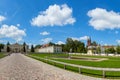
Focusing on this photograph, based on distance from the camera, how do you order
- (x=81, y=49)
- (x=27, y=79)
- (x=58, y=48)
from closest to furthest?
(x=27, y=79) < (x=81, y=49) < (x=58, y=48)

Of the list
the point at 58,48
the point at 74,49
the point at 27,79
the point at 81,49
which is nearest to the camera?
the point at 27,79

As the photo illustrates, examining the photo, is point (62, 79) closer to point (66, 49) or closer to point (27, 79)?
point (27, 79)

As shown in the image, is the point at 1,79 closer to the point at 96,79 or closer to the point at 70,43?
the point at 96,79

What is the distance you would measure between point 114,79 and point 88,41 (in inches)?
6461

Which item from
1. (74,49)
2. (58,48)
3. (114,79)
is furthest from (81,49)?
(114,79)

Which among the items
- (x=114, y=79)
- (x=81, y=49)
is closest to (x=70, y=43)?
(x=81, y=49)

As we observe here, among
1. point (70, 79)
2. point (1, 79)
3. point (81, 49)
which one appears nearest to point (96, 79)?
point (70, 79)

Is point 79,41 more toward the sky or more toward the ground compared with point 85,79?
more toward the sky

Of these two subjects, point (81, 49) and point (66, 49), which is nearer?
point (81, 49)

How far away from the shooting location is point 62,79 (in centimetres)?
1397

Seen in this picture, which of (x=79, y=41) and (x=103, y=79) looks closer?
(x=103, y=79)

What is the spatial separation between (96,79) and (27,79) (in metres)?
4.26

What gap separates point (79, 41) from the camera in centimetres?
17450

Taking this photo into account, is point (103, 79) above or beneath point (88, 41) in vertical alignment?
beneath
